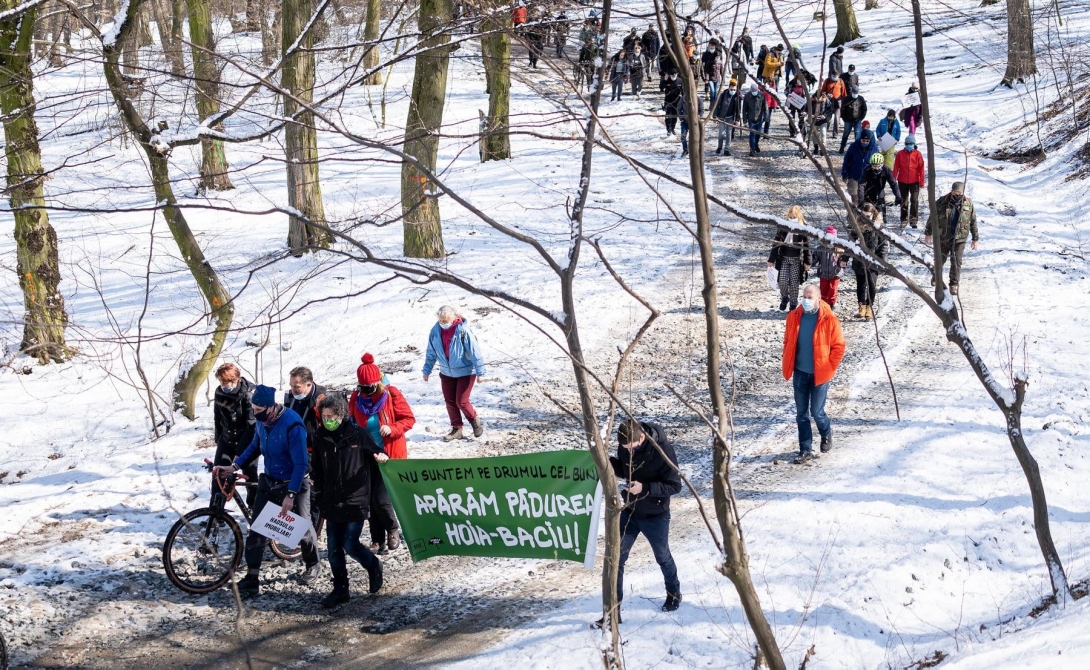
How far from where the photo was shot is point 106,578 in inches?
312

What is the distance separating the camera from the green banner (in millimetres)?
7355

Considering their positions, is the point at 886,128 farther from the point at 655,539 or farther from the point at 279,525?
the point at 279,525

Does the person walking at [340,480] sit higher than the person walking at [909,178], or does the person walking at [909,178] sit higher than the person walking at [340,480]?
the person walking at [909,178]

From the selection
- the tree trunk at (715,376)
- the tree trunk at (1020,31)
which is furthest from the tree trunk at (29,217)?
the tree trunk at (1020,31)

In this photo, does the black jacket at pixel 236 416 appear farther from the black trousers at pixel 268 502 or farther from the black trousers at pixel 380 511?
the black trousers at pixel 380 511

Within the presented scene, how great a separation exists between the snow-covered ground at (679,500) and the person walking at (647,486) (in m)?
0.65

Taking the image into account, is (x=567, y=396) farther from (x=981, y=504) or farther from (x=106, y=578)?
(x=106, y=578)

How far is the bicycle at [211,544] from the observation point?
25.8ft

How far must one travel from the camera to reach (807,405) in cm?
955

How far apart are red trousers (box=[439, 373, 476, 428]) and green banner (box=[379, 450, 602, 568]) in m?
2.23

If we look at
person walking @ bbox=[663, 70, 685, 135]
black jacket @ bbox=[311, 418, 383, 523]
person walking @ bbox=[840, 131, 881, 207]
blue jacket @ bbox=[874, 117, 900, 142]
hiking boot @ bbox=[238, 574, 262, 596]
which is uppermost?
person walking @ bbox=[663, 70, 685, 135]

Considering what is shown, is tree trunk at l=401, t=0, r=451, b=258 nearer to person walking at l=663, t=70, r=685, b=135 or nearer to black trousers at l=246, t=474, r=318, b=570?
person walking at l=663, t=70, r=685, b=135

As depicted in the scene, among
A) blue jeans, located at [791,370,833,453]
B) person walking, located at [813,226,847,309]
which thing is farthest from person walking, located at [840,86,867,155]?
blue jeans, located at [791,370,833,453]

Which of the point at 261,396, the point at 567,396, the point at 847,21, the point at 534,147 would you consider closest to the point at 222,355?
the point at 567,396
